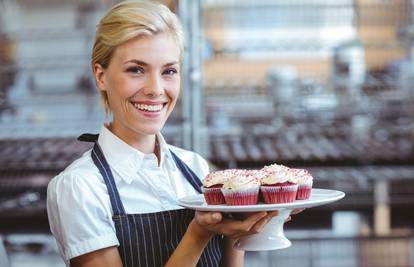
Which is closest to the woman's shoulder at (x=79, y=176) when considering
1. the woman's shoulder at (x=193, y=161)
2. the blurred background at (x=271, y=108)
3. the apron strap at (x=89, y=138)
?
the apron strap at (x=89, y=138)

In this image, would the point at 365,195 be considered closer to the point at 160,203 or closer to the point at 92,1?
the point at 92,1

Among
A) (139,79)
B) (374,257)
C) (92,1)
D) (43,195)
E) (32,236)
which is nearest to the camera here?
(139,79)

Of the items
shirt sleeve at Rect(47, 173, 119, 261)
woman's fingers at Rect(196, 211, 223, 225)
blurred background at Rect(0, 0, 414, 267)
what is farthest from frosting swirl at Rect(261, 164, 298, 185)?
blurred background at Rect(0, 0, 414, 267)

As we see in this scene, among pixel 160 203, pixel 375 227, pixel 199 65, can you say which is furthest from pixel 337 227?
pixel 160 203

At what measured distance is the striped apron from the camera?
1.09 meters

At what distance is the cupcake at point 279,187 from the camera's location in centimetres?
106

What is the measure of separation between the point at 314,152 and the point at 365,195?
10.8 inches

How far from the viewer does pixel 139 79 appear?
42.2 inches

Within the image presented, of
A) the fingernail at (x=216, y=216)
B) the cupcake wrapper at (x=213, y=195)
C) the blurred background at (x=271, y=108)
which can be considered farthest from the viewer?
the blurred background at (x=271, y=108)

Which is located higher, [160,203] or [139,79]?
[139,79]

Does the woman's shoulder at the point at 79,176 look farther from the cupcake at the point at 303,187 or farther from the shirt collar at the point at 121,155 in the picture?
the cupcake at the point at 303,187

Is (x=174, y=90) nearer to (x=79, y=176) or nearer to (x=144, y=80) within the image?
(x=144, y=80)

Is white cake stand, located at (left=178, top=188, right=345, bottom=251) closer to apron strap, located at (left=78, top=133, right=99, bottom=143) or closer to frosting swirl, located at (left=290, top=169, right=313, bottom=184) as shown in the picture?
frosting swirl, located at (left=290, top=169, right=313, bottom=184)

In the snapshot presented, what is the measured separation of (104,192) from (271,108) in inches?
85.9
